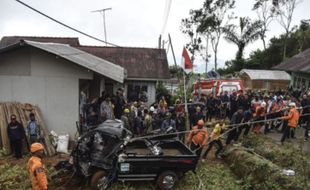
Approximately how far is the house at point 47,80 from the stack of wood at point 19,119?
1.61ft

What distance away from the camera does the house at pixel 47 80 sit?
13188 millimetres

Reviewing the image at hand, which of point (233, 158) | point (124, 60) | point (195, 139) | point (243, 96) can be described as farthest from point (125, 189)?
point (124, 60)

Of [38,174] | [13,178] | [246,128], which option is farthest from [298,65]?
[38,174]

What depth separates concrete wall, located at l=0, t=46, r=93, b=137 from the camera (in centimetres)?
1322

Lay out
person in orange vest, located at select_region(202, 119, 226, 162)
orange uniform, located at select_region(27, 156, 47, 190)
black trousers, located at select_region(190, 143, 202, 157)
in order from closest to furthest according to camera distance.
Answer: orange uniform, located at select_region(27, 156, 47, 190)
black trousers, located at select_region(190, 143, 202, 157)
person in orange vest, located at select_region(202, 119, 226, 162)

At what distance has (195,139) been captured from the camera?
38.3 ft

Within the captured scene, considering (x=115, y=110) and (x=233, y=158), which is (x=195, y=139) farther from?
(x=115, y=110)

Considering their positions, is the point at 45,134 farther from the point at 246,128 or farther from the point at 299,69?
the point at 299,69

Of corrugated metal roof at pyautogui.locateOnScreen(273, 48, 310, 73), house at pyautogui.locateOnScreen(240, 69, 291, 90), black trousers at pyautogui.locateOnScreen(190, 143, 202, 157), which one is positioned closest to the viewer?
black trousers at pyautogui.locateOnScreen(190, 143, 202, 157)

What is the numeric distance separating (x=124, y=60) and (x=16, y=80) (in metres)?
12.2

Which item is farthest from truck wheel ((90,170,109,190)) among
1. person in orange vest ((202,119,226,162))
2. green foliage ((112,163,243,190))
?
person in orange vest ((202,119,226,162))

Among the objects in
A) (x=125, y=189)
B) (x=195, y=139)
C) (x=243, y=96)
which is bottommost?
(x=125, y=189)

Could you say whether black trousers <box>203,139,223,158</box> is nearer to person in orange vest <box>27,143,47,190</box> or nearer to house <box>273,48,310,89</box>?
person in orange vest <box>27,143,47,190</box>

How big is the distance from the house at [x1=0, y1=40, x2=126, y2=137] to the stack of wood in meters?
0.49
